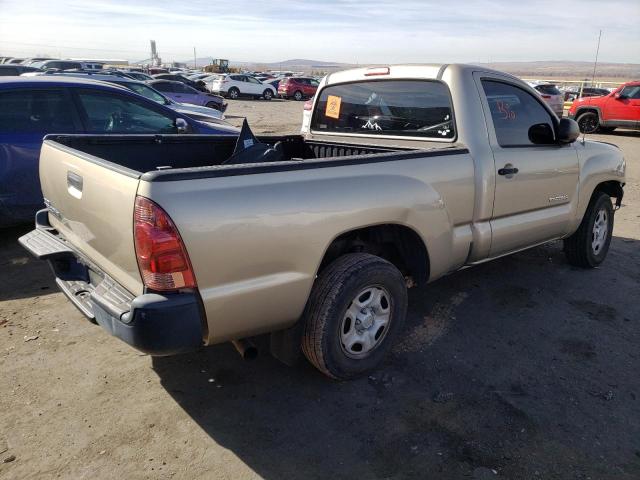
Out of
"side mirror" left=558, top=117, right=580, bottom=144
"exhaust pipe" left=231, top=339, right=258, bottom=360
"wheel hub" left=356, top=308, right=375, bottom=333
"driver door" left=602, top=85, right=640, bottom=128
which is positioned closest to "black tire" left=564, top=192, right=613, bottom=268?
"side mirror" left=558, top=117, right=580, bottom=144

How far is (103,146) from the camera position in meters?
3.65

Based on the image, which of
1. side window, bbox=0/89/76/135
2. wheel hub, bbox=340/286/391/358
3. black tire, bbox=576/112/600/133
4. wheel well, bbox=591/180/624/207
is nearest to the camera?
wheel hub, bbox=340/286/391/358

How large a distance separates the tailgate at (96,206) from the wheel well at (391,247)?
111cm

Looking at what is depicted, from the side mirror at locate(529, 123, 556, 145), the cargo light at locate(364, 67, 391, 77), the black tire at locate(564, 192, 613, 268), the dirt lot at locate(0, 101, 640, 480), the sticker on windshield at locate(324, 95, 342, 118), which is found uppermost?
the cargo light at locate(364, 67, 391, 77)

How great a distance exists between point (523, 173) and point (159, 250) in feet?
9.26

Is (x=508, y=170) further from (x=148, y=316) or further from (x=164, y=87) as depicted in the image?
(x=164, y=87)

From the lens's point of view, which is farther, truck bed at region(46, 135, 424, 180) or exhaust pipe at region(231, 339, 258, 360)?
truck bed at region(46, 135, 424, 180)

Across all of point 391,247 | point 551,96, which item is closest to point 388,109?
point 391,247

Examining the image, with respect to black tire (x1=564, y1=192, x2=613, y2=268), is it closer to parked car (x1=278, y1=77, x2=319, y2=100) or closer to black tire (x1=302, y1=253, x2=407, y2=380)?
black tire (x1=302, y1=253, x2=407, y2=380)

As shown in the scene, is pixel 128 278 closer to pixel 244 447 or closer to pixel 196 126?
pixel 244 447

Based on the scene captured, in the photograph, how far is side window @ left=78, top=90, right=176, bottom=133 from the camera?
5703mm

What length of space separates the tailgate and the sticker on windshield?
2337 millimetres

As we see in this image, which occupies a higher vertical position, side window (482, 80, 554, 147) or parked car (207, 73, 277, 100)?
side window (482, 80, 554, 147)

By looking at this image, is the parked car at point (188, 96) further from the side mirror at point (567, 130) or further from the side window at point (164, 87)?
the side mirror at point (567, 130)
